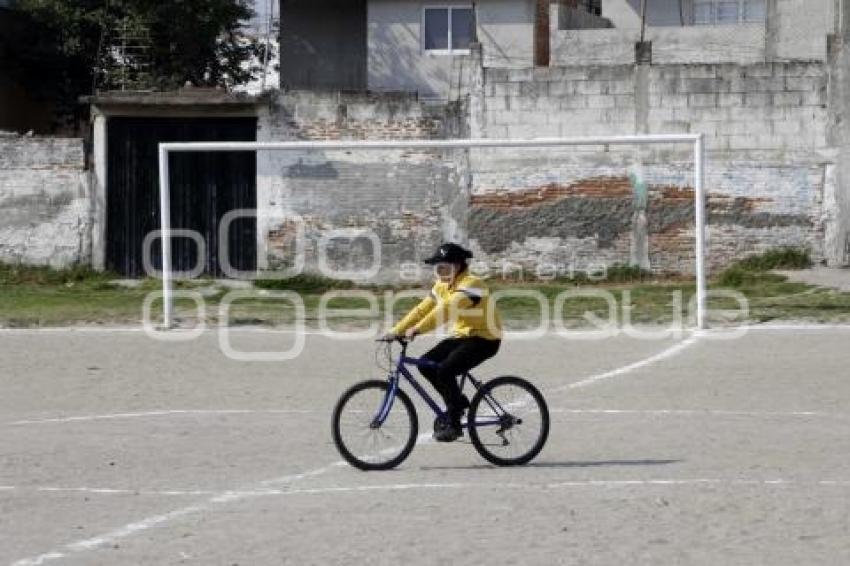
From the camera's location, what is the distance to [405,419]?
11.4m

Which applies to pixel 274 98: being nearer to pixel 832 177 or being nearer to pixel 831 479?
pixel 832 177

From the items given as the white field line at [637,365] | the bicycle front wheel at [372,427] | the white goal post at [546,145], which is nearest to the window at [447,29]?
the white goal post at [546,145]

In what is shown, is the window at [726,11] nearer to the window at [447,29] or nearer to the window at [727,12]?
the window at [727,12]

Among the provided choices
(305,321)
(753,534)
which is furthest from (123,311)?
(753,534)

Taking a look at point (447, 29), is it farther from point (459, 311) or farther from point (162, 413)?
point (459, 311)

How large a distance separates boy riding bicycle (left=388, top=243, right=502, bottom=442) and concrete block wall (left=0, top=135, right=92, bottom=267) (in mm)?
17701

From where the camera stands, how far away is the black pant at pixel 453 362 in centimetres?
1135

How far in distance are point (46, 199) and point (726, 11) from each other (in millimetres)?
22679

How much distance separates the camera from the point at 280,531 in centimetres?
896

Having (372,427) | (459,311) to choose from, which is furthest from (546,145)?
(372,427)

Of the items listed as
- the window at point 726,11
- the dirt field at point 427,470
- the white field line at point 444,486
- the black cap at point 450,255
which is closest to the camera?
the dirt field at point 427,470

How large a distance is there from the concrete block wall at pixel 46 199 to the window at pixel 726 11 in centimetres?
2142

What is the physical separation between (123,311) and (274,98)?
6.01 m

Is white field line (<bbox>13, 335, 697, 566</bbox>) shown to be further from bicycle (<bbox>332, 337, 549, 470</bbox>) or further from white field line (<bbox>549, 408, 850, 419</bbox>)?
white field line (<bbox>549, 408, 850, 419</bbox>)
